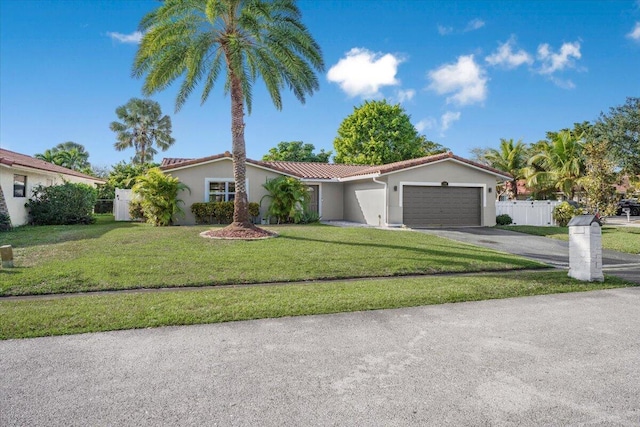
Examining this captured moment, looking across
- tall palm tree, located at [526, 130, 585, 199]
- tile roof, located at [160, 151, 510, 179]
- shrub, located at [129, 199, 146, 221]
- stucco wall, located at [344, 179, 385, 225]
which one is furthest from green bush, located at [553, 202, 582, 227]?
shrub, located at [129, 199, 146, 221]

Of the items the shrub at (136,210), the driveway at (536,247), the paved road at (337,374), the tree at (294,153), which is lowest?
the paved road at (337,374)

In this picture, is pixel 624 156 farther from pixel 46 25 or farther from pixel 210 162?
pixel 46 25

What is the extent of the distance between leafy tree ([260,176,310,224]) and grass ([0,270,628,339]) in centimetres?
1099

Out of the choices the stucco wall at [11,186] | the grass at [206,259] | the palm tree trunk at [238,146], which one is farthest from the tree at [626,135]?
the stucco wall at [11,186]

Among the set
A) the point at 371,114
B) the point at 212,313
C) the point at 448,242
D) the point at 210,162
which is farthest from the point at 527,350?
the point at 371,114

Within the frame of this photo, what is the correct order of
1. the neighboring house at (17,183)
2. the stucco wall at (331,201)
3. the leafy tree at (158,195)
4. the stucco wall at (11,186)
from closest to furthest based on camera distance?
1. the neighboring house at (17,183)
2. the stucco wall at (11,186)
3. the leafy tree at (158,195)
4. the stucco wall at (331,201)

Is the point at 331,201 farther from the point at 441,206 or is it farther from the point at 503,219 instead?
the point at 503,219

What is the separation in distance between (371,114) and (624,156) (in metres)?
22.1

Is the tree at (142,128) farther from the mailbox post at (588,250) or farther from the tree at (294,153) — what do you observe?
the mailbox post at (588,250)

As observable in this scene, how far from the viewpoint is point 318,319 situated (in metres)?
5.71

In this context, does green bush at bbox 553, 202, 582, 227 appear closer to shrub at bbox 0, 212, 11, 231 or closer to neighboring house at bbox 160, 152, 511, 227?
neighboring house at bbox 160, 152, 511, 227

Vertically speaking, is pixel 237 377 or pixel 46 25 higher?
pixel 46 25

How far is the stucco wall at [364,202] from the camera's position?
1966 centimetres

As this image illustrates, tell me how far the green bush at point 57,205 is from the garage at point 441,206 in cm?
1549
